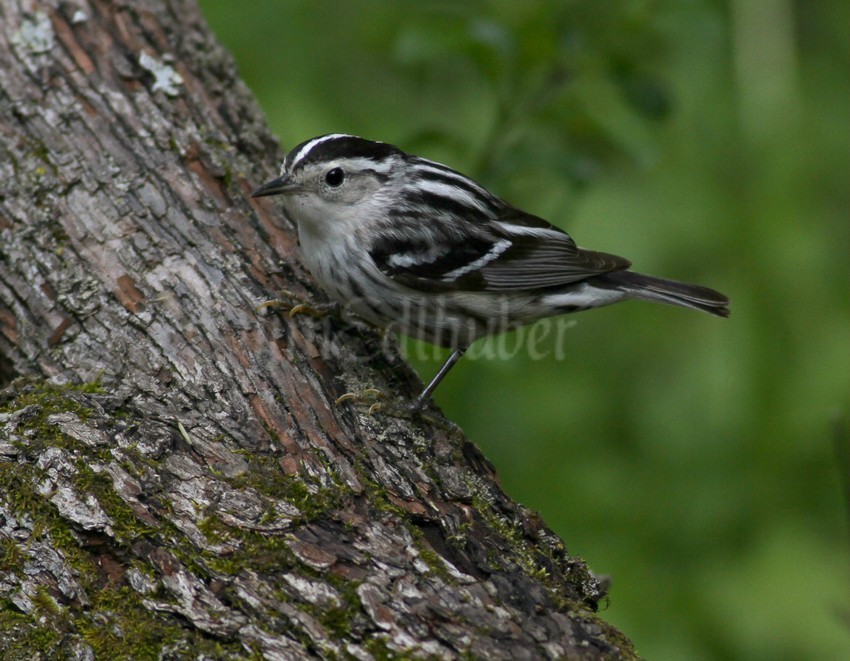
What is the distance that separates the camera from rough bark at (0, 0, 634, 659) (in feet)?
9.11

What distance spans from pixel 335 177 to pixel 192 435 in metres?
1.63

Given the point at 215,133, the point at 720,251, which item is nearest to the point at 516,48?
the point at 215,133

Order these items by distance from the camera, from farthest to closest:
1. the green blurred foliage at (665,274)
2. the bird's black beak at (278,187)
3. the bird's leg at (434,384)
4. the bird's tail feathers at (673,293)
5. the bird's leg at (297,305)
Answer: the green blurred foliage at (665,274)
the bird's tail feathers at (673,293)
the bird's black beak at (278,187)
the bird's leg at (297,305)
the bird's leg at (434,384)

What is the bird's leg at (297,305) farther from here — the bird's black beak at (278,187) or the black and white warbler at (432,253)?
the bird's black beak at (278,187)

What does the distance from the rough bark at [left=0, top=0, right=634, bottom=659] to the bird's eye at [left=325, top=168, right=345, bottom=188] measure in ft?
1.36

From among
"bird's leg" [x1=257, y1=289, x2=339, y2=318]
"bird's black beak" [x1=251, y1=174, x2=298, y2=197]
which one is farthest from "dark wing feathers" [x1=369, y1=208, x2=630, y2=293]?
"bird's black beak" [x1=251, y1=174, x2=298, y2=197]

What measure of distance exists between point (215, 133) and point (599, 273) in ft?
6.96

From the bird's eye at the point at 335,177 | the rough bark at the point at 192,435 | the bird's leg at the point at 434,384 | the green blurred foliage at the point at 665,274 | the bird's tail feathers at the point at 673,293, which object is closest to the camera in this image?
the rough bark at the point at 192,435

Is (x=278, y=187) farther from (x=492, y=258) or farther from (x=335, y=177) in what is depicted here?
(x=492, y=258)

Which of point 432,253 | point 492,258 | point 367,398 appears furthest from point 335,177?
point 367,398

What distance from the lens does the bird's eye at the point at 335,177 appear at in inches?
174

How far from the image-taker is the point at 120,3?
5285mm

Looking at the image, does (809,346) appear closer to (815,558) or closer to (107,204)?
(815,558)

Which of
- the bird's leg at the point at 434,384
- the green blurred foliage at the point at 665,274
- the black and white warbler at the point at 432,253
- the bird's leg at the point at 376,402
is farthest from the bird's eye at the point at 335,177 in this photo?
the bird's leg at the point at 376,402
